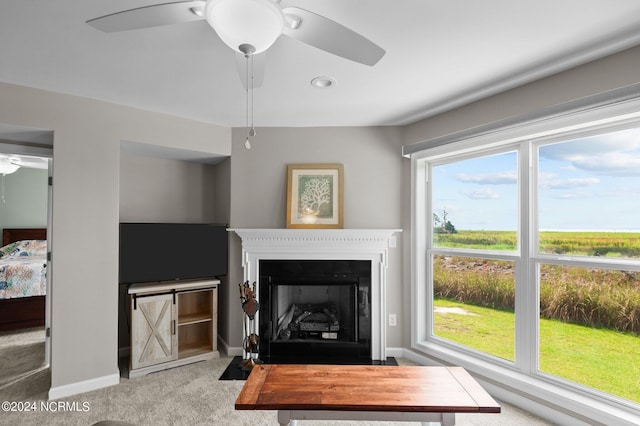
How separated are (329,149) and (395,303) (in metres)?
1.71

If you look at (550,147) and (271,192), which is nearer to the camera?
(550,147)

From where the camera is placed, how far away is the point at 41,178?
19.1ft

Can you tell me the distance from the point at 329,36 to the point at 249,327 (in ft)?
9.28

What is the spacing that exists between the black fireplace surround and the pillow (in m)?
4.07

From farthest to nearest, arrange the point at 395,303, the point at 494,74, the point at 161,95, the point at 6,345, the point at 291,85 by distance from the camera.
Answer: the point at 6,345
the point at 395,303
the point at 161,95
the point at 291,85
the point at 494,74

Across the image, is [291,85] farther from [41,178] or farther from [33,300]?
[41,178]

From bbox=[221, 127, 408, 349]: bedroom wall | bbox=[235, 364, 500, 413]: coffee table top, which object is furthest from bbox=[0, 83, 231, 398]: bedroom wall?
bbox=[235, 364, 500, 413]: coffee table top

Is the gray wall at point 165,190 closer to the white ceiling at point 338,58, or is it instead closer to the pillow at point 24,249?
the white ceiling at point 338,58

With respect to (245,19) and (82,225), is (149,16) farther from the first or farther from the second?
(82,225)

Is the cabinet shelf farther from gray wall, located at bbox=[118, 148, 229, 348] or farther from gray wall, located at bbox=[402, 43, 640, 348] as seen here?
gray wall, located at bbox=[402, 43, 640, 348]

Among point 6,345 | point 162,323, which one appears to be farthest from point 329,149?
point 6,345

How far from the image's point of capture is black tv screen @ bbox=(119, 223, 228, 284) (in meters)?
3.01

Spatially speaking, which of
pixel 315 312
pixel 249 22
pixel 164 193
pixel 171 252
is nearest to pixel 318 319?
pixel 315 312

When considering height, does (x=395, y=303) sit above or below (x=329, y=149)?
below
